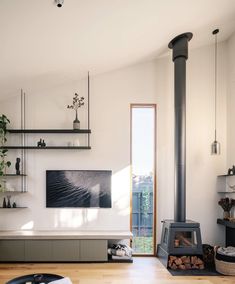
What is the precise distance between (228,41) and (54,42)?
3.39 metres

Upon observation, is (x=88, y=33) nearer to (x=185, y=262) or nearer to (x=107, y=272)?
(x=107, y=272)

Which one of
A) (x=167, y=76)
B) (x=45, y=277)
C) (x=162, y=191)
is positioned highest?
(x=167, y=76)

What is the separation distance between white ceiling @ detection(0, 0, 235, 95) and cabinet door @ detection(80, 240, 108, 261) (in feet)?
9.27

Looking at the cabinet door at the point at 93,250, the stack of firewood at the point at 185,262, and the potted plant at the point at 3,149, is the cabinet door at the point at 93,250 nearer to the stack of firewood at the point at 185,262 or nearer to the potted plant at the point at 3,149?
the stack of firewood at the point at 185,262

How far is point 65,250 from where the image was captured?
16.5 feet

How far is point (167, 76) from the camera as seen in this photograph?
576cm

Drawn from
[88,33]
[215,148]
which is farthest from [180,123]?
[88,33]

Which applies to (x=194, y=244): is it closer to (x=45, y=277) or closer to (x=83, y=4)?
(x=45, y=277)

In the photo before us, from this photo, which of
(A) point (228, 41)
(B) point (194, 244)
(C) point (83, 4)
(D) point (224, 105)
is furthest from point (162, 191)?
(C) point (83, 4)

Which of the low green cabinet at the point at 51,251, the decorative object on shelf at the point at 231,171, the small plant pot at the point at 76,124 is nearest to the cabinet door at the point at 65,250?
the low green cabinet at the point at 51,251

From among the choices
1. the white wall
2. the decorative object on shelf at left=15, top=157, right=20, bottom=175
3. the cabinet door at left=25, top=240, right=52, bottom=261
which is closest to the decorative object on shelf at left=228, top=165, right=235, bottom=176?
the white wall

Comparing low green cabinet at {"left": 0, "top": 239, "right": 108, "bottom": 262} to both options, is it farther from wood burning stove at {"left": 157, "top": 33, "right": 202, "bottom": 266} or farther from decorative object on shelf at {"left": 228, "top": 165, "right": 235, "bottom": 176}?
decorative object on shelf at {"left": 228, "top": 165, "right": 235, "bottom": 176}

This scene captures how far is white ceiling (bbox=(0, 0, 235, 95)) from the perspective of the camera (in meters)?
3.44

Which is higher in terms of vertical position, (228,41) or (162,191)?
(228,41)
